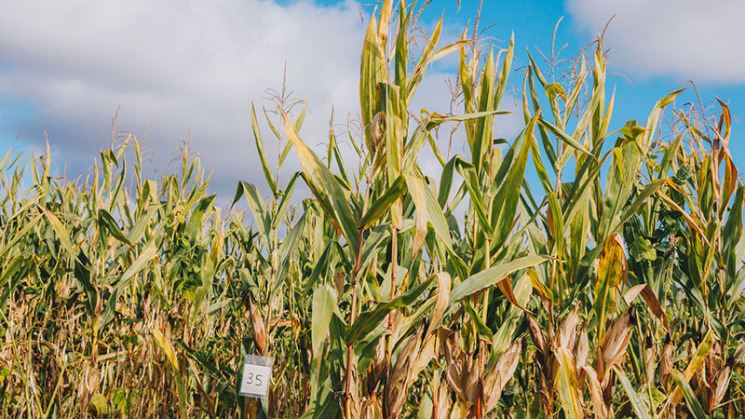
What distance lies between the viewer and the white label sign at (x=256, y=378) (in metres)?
1.68

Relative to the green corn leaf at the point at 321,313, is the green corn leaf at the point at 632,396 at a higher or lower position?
lower

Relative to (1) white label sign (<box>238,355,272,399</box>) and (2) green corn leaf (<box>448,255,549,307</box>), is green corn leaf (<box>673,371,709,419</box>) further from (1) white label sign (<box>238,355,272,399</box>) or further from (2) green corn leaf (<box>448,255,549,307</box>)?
(1) white label sign (<box>238,355,272,399</box>)

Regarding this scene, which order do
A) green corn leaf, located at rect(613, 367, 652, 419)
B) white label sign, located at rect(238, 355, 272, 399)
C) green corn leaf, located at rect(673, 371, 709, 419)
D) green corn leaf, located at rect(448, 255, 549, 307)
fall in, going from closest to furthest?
green corn leaf, located at rect(448, 255, 549, 307)
green corn leaf, located at rect(613, 367, 652, 419)
white label sign, located at rect(238, 355, 272, 399)
green corn leaf, located at rect(673, 371, 709, 419)

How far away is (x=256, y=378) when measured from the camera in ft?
5.57

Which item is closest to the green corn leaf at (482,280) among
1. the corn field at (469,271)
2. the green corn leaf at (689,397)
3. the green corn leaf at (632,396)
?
the corn field at (469,271)

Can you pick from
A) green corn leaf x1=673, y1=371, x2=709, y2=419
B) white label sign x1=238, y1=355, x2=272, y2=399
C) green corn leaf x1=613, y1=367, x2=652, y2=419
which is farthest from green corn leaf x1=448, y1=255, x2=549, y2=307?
green corn leaf x1=673, y1=371, x2=709, y2=419

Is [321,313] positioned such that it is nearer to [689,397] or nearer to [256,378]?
[256,378]

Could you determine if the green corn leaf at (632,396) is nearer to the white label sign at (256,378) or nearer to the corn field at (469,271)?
the corn field at (469,271)

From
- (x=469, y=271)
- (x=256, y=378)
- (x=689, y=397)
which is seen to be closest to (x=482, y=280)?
(x=469, y=271)

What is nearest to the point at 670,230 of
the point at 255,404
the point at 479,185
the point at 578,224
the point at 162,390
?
the point at 578,224

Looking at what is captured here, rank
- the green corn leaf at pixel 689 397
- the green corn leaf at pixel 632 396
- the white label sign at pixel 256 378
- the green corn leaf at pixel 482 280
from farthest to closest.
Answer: the green corn leaf at pixel 689 397
the white label sign at pixel 256 378
the green corn leaf at pixel 632 396
the green corn leaf at pixel 482 280

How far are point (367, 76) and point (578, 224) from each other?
0.81 m

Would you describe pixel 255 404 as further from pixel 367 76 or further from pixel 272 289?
pixel 367 76

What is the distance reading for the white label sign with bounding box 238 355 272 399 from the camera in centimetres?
168
